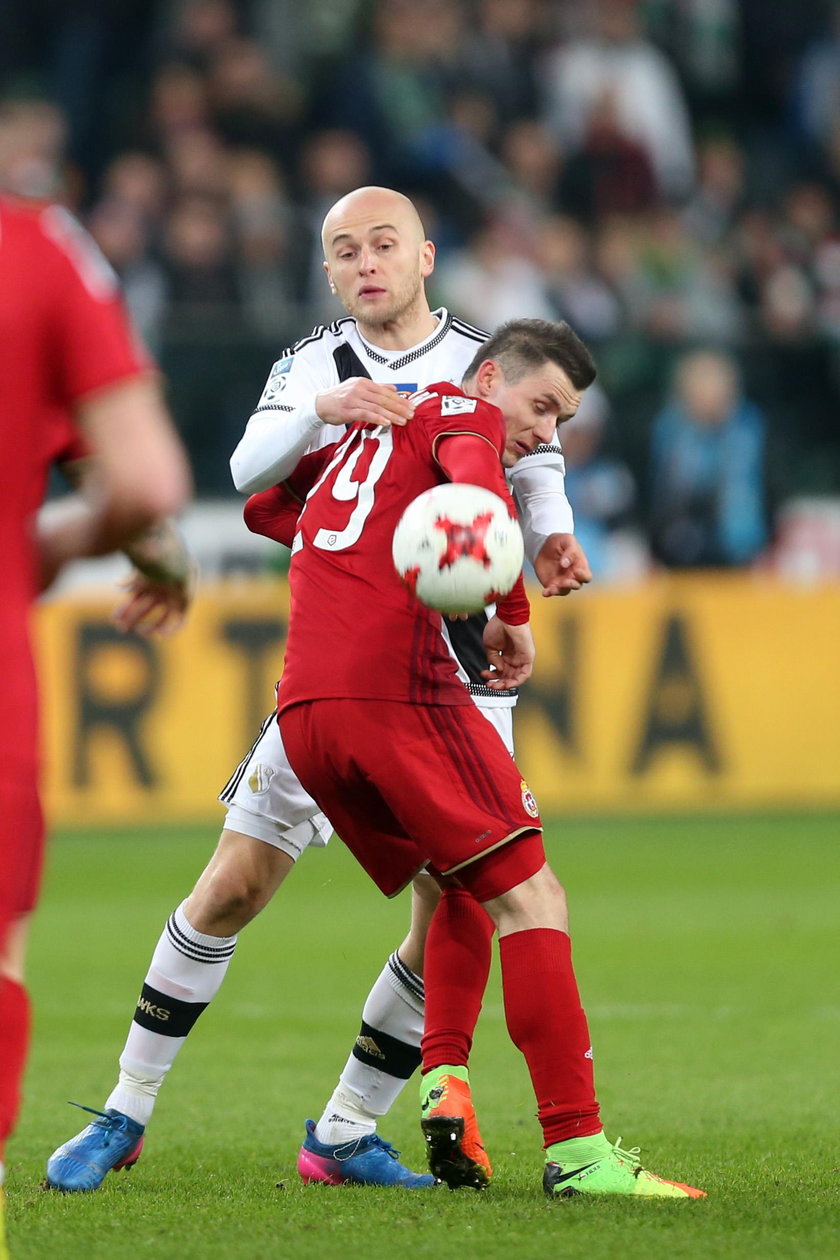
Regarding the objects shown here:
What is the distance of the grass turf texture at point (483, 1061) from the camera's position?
13.3ft

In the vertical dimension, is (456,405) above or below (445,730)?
above

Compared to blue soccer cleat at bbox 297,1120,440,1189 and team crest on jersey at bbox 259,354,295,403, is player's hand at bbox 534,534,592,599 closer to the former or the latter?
team crest on jersey at bbox 259,354,295,403

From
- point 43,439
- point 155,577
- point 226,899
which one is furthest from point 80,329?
point 226,899

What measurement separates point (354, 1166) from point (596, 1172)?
0.78 meters

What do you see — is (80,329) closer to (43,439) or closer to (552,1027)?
(43,439)

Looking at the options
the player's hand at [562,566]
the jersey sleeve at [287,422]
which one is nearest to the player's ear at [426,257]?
the jersey sleeve at [287,422]

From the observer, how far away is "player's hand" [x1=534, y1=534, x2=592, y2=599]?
4.61 metres

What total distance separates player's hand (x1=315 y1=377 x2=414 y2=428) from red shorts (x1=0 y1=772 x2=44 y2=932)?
1537 millimetres

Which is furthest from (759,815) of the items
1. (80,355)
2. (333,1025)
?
(80,355)

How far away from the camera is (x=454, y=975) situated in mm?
4699

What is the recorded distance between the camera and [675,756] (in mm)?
13148

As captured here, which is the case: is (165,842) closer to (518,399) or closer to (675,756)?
(675,756)

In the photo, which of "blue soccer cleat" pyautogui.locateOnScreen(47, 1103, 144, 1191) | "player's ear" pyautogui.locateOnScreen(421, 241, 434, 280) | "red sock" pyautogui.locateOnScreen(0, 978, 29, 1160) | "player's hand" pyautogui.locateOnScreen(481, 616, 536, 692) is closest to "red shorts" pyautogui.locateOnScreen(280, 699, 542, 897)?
"player's hand" pyautogui.locateOnScreen(481, 616, 536, 692)

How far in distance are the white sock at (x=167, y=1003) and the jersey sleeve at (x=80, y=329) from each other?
2.20 m
